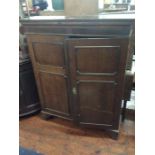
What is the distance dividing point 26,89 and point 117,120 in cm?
104

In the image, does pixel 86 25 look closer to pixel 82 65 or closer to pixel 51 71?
pixel 82 65

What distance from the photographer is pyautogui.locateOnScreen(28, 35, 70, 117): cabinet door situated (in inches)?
63.0

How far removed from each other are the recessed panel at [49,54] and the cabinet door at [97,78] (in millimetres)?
121

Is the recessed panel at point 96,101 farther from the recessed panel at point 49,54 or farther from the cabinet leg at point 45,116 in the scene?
the cabinet leg at point 45,116

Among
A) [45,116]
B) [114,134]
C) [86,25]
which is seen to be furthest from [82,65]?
[45,116]

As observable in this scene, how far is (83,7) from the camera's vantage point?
1784mm

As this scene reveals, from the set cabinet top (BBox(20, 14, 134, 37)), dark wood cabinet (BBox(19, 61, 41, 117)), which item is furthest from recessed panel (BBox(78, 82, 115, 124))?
dark wood cabinet (BBox(19, 61, 41, 117))

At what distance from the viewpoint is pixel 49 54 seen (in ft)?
5.43

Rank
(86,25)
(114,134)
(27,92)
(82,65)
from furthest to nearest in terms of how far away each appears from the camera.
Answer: (27,92) → (114,134) → (82,65) → (86,25)

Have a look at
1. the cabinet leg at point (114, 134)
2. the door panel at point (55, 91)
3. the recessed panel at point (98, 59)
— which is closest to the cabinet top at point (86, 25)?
the recessed panel at point (98, 59)

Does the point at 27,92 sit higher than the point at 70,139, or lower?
higher

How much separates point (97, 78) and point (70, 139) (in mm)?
712
